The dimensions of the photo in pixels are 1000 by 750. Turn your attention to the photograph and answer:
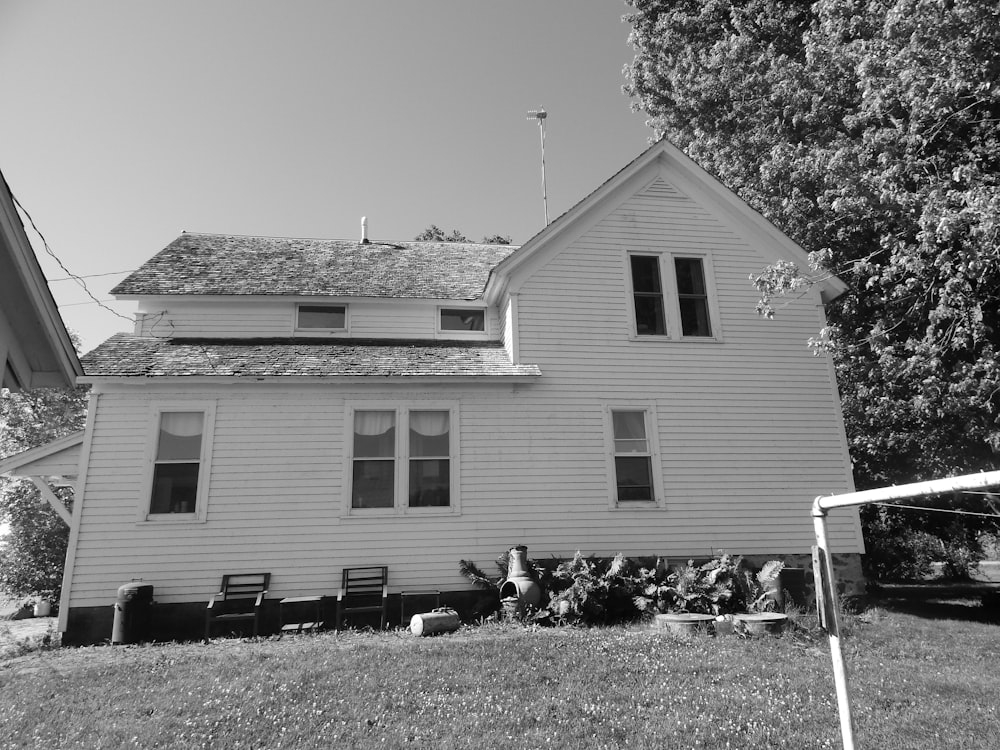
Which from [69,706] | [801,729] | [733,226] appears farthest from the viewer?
[733,226]

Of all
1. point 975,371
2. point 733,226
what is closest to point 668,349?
point 733,226

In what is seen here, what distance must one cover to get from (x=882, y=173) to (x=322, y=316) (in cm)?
1128

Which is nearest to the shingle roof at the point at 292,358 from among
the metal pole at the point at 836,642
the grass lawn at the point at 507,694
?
the grass lawn at the point at 507,694

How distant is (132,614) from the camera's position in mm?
10492

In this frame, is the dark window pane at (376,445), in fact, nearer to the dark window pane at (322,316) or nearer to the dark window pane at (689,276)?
the dark window pane at (322,316)

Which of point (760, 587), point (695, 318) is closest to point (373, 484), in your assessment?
point (760, 587)

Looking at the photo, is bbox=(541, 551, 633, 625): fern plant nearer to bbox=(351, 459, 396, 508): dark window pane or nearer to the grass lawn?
the grass lawn

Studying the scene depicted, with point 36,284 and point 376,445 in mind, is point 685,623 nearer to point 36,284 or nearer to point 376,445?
point 376,445

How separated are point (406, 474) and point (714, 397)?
615 centimetres

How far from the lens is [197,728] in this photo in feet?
20.7

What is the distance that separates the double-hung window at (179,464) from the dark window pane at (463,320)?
5265 millimetres

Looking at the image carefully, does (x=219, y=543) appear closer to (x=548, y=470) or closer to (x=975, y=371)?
(x=548, y=470)

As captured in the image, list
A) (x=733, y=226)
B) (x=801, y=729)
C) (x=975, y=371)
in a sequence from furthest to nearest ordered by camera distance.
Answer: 1. (x=733, y=226)
2. (x=975, y=371)
3. (x=801, y=729)

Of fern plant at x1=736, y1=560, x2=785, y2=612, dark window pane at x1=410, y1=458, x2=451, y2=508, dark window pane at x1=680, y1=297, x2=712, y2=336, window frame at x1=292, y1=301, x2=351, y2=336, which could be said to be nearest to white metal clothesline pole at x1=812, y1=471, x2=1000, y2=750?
fern plant at x1=736, y1=560, x2=785, y2=612
